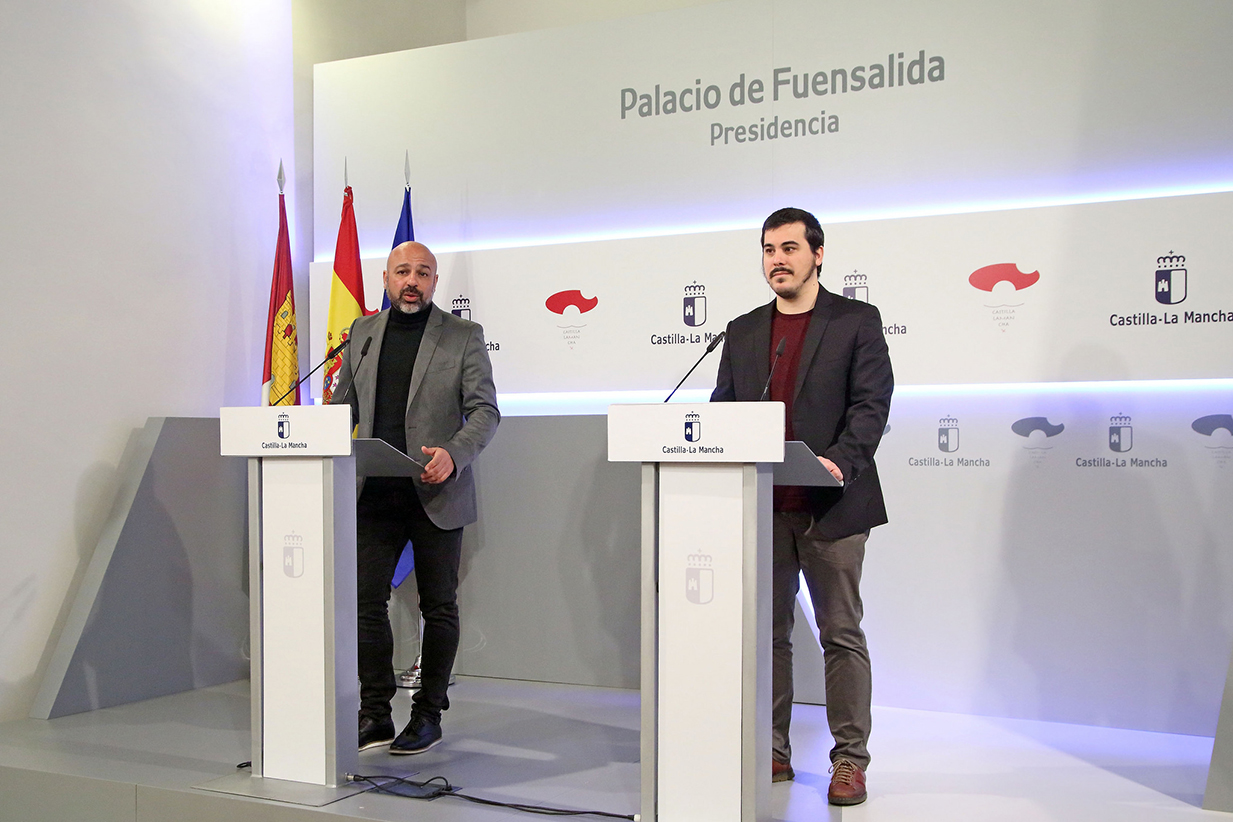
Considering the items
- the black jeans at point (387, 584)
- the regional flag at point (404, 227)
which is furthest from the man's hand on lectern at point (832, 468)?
the regional flag at point (404, 227)

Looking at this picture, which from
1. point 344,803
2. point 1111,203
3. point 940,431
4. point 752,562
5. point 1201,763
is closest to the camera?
point 752,562

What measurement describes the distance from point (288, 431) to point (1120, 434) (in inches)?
115

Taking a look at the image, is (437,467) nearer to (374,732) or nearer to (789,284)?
(374,732)

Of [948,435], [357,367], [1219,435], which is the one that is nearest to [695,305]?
[948,435]

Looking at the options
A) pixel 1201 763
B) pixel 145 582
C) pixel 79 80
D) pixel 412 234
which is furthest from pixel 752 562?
pixel 79 80

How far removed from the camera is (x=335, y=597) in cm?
266

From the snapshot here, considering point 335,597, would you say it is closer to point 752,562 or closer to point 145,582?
point 752,562

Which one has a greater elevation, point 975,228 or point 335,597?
point 975,228

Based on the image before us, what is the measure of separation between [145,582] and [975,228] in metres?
3.52

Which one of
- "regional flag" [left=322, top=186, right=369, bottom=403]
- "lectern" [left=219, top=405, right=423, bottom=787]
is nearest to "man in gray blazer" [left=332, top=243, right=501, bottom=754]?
"lectern" [left=219, top=405, right=423, bottom=787]

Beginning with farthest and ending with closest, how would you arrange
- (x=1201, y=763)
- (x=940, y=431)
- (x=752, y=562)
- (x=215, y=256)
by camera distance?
(x=215, y=256) → (x=940, y=431) → (x=1201, y=763) → (x=752, y=562)

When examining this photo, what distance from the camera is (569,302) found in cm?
454

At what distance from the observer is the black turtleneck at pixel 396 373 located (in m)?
3.23

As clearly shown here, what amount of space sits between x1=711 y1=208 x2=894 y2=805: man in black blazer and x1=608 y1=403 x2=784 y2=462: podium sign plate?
1.68 feet
